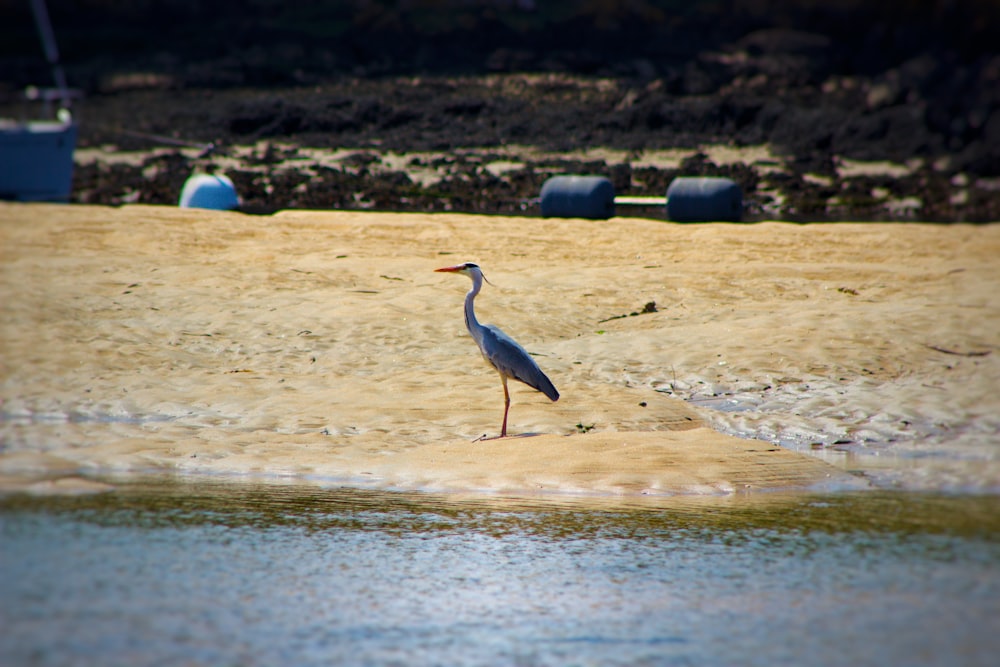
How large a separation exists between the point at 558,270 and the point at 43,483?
9.57 metres

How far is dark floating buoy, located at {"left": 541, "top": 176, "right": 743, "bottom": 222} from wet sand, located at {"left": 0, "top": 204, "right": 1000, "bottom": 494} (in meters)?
4.19

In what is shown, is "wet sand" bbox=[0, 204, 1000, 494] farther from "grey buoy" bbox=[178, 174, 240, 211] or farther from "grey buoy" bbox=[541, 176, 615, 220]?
"grey buoy" bbox=[178, 174, 240, 211]

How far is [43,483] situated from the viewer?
8070 millimetres

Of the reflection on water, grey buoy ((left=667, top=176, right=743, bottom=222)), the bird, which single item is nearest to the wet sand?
the bird

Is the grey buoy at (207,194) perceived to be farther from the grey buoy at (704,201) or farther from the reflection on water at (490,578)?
the reflection on water at (490,578)

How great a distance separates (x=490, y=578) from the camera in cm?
634

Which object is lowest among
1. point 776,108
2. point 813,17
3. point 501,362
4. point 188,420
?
point 188,420

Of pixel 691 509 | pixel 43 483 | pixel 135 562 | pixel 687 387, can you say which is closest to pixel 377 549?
pixel 135 562

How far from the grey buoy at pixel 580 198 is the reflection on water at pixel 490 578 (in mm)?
15445

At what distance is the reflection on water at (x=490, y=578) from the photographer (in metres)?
5.33

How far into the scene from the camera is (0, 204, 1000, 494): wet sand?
900cm

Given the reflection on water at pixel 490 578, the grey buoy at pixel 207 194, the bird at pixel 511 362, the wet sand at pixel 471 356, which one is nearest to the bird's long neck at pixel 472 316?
the bird at pixel 511 362

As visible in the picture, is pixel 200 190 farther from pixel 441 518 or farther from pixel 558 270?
pixel 441 518

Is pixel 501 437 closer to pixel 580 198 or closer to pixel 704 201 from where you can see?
pixel 580 198
